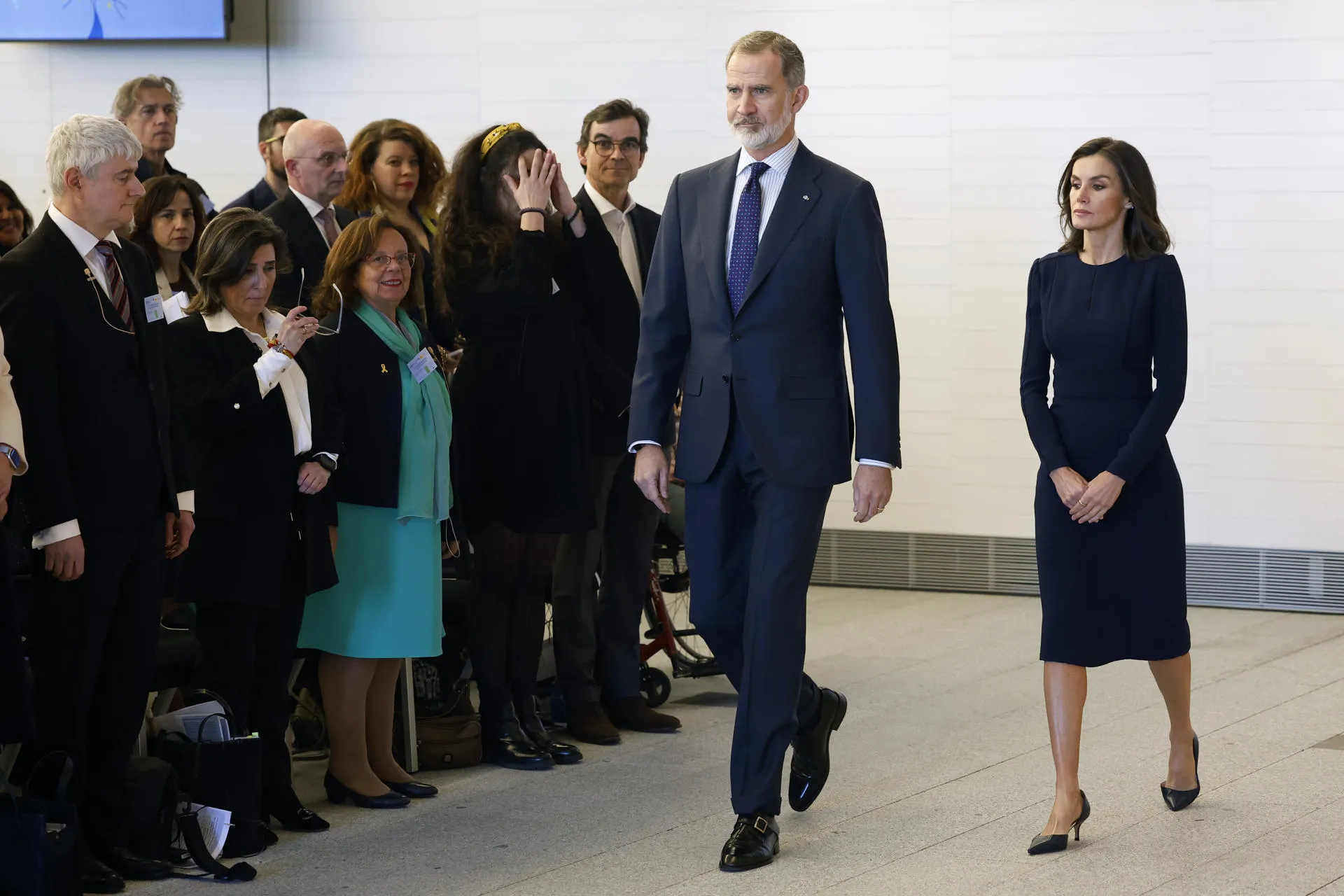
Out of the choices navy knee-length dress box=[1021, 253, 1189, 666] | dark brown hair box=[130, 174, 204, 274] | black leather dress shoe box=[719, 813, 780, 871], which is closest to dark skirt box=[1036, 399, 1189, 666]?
navy knee-length dress box=[1021, 253, 1189, 666]

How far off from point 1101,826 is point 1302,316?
12.8 ft

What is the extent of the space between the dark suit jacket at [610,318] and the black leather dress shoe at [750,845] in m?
1.63

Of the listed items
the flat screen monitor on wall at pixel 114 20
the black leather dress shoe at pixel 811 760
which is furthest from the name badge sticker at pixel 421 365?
the flat screen monitor on wall at pixel 114 20

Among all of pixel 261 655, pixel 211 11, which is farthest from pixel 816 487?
pixel 211 11

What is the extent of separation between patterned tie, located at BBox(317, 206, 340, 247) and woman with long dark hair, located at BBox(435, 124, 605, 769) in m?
0.60

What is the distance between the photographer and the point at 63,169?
3.75 metres

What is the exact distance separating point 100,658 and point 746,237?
5.77 feet

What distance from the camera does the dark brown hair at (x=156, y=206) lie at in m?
4.96

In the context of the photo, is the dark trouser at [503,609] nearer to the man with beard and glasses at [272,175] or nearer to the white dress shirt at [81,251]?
the white dress shirt at [81,251]

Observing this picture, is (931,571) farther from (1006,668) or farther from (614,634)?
(614,634)

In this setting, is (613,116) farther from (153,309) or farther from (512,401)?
(153,309)

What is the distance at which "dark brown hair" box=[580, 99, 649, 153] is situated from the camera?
543 centimetres

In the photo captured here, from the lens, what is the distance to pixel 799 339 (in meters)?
3.91

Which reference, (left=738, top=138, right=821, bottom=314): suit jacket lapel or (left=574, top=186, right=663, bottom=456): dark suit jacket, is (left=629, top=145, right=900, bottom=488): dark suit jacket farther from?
(left=574, top=186, right=663, bottom=456): dark suit jacket
